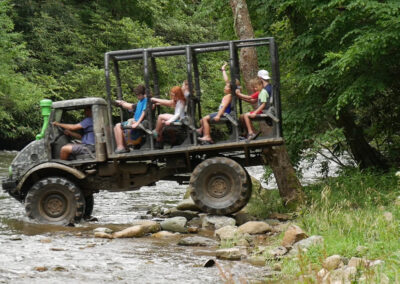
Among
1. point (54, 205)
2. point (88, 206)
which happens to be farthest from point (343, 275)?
point (88, 206)

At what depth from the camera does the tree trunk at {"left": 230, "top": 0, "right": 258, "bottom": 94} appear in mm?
12156

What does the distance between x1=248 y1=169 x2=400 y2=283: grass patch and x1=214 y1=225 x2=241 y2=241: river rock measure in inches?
38.4

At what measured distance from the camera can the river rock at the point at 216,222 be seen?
1096 centimetres

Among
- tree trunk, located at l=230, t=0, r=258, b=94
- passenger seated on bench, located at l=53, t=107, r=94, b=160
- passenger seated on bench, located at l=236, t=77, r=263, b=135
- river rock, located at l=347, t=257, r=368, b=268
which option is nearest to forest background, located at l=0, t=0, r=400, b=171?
tree trunk, located at l=230, t=0, r=258, b=94

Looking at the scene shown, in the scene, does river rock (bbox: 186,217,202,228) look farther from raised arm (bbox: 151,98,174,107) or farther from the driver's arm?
the driver's arm

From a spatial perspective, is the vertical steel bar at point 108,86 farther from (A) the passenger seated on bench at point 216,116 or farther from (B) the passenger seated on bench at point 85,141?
(A) the passenger seated on bench at point 216,116

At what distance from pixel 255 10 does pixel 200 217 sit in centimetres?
516

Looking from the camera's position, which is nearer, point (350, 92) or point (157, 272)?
point (157, 272)

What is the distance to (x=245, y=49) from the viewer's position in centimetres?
1216

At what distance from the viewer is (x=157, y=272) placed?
7484 millimetres

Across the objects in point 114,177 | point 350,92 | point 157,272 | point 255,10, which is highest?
point 255,10

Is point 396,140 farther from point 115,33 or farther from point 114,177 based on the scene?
point 115,33

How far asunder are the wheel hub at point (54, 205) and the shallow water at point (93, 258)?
0.34 m

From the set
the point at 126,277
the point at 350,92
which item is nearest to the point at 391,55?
the point at 350,92
